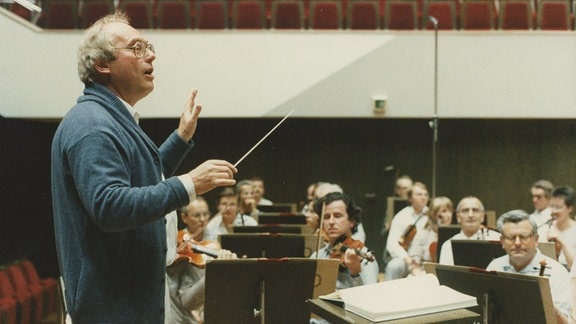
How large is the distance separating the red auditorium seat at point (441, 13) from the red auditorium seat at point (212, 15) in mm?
2515

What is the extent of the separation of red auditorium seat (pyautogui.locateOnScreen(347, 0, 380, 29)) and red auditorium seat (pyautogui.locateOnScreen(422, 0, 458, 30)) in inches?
25.2

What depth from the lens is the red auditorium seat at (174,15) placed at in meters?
8.43

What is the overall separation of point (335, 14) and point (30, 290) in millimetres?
4773

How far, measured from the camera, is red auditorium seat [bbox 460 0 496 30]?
8477 mm

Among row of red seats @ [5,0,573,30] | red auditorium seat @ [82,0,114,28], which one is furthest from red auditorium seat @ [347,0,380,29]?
red auditorium seat @ [82,0,114,28]

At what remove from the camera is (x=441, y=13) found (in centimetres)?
855

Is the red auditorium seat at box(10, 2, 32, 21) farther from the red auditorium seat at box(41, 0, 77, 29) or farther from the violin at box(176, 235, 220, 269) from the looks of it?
the violin at box(176, 235, 220, 269)

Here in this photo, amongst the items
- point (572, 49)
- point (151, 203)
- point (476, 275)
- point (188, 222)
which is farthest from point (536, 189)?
point (151, 203)

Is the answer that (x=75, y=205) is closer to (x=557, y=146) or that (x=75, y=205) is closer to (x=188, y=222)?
(x=188, y=222)

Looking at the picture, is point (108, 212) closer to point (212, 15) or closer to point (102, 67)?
point (102, 67)

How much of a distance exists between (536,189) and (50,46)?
224 inches

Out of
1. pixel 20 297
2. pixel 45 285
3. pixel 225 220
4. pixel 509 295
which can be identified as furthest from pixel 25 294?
pixel 509 295

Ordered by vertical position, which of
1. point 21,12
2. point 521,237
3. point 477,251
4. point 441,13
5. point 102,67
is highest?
point 441,13

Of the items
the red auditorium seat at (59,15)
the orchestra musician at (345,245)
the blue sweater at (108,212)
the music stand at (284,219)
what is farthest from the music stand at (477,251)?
the red auditorium seat at (59,15)
